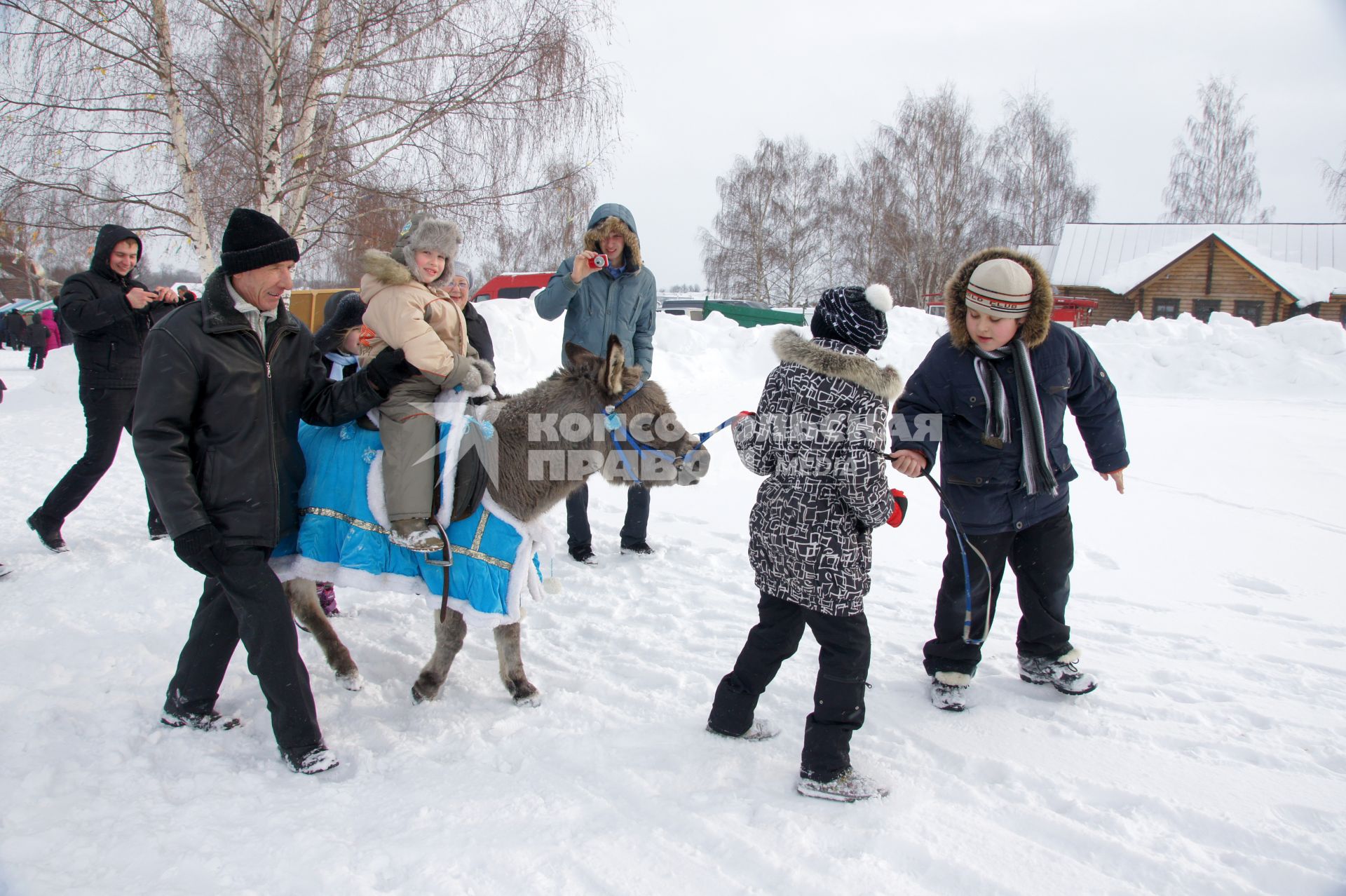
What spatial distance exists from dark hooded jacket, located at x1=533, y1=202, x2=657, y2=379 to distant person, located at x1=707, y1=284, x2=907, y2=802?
2.01 m

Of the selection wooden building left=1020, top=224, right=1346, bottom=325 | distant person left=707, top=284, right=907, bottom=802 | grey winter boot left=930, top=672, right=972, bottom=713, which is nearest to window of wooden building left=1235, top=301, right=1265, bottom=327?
wooden building left=1020, top=224, right=1346, bottom=325

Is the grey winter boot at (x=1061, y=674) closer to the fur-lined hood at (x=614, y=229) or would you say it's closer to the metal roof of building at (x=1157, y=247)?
the fur-lined hood at (x=614, y=229)

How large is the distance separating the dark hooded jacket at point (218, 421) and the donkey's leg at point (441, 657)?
84cm

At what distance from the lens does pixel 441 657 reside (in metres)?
3.34

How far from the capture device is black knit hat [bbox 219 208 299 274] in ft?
8.53

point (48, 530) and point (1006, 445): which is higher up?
point (1006, 445)

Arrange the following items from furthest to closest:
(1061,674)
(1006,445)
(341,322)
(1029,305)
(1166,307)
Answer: (1166,307)
(341,322)
(1061,674)
(1006,445)
(1029,305)

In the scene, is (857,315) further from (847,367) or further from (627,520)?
(627,520)

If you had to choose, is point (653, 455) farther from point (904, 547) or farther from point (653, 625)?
point (904, 547)

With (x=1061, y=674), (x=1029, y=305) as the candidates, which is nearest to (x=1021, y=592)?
(x=1061, y=674)

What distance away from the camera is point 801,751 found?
2889mm

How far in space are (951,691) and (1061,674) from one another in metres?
0.53

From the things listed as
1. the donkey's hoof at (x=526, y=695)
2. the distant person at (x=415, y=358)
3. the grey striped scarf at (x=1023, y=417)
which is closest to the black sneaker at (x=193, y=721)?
the distant person at (x=415, y=358)

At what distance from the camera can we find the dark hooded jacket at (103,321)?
480 cm
